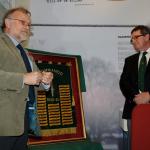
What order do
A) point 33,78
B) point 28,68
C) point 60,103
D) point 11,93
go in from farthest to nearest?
1. point 60,103
2. point 28,68
3. point 11,93
4. point 33,78

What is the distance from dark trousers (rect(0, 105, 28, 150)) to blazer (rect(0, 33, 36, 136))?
5 cm

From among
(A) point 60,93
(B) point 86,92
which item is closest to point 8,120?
(A) point 60,93

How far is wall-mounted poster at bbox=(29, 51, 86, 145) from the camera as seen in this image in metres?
3.20

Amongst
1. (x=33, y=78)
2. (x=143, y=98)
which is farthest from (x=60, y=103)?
(x=33, y=78)

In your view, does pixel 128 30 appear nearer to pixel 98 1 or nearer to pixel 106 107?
pixel 98 1

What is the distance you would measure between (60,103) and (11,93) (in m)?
1.43

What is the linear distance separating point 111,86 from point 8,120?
2211 millimetres

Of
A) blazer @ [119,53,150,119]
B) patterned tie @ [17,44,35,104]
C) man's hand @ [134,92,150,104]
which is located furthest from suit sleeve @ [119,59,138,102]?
patterned tie @ [17,44,35,104]

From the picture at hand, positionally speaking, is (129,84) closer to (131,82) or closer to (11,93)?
(131,82)

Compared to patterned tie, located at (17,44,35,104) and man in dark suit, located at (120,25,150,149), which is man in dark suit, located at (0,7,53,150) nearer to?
patterned tie, located at (17,44,35,104)

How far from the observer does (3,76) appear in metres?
1.82

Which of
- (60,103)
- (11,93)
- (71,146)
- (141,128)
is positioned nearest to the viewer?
(11,93)

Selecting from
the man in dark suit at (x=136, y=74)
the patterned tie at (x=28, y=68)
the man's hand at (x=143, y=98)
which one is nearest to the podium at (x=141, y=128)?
the man's hand at (x=143, y=98)

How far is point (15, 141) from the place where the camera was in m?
1.98
